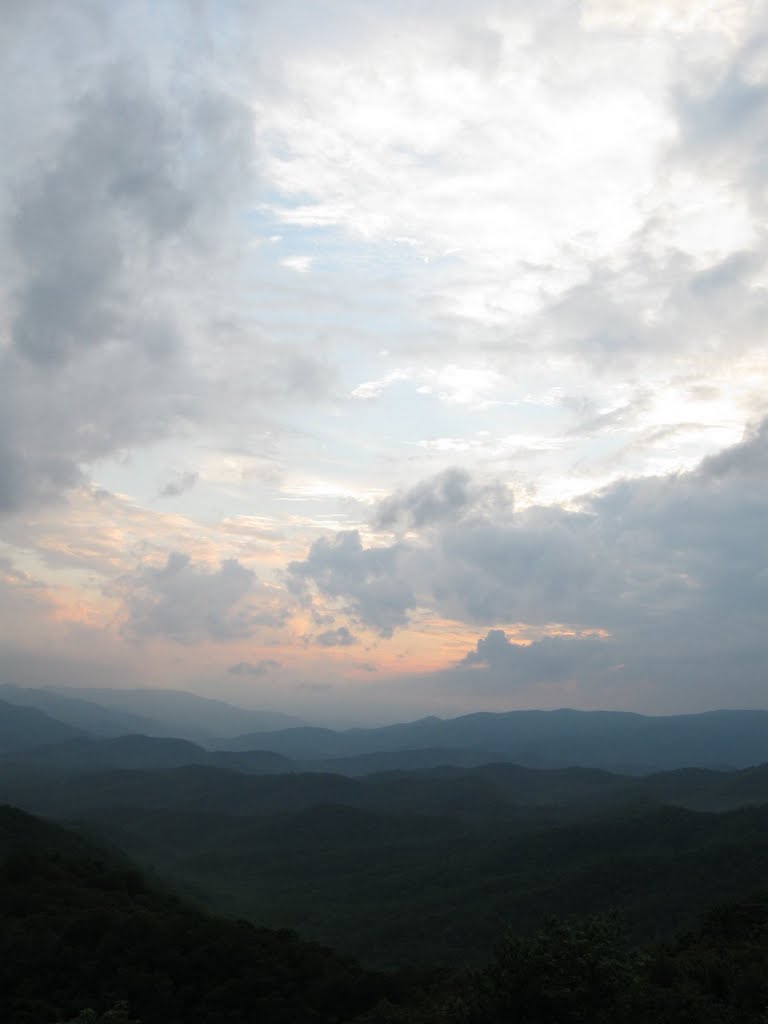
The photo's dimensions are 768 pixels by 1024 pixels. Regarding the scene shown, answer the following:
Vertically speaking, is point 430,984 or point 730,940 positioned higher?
point 730,940

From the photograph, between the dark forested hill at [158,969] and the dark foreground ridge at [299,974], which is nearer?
the dark foreground ridge at [299,974]

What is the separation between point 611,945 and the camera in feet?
80.8

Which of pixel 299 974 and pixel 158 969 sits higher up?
pixel 158 969

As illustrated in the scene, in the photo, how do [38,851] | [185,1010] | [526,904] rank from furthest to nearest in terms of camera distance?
[526,904]
[38,851]
[185,1010]

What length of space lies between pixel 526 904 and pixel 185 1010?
2561 inches

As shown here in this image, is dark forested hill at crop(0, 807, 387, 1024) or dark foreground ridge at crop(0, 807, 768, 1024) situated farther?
dark forested hill at crop(0, 807, 387, 1024)

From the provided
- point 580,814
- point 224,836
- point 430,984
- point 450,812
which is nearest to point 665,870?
point 430,984

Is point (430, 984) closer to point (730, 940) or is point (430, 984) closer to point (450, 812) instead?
point (730, 940)

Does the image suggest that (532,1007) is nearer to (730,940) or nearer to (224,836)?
(730,940)

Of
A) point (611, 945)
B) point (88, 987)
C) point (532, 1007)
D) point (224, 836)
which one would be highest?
point (611, 945)

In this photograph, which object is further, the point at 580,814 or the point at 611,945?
the point at 580,814

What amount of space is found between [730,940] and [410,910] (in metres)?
70.7

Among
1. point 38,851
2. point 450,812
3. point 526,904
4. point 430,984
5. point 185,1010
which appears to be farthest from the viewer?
point 450,812

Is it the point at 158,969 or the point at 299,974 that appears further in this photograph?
the point at 299,974
